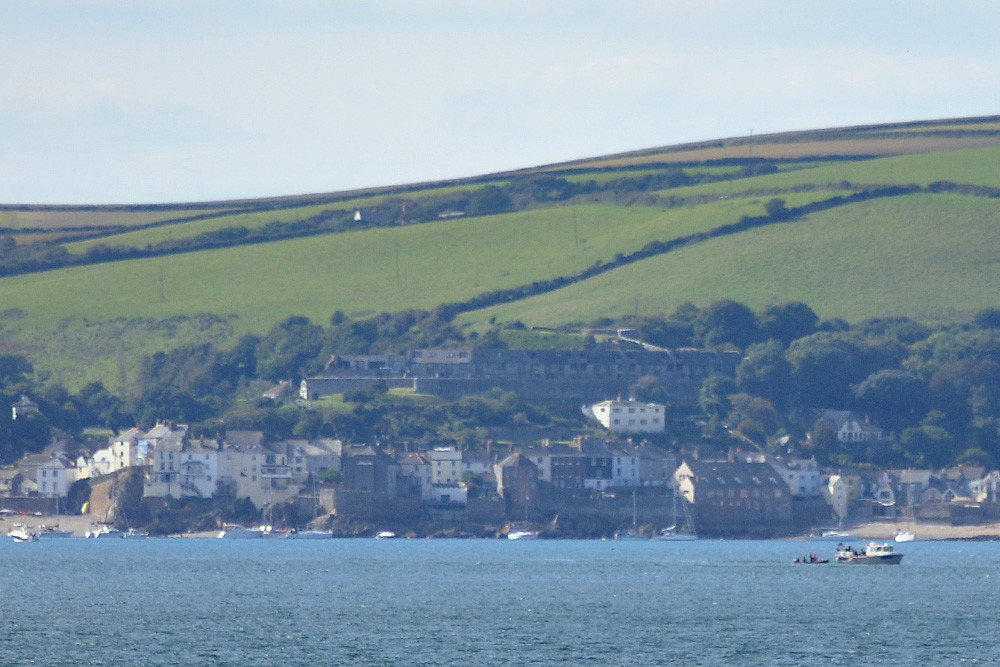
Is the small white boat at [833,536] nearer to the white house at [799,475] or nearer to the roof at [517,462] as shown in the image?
the white house at [799,475]

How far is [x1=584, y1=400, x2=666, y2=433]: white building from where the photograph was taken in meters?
159

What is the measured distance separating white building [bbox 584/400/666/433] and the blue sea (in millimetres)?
39811

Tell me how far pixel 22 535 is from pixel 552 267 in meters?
66.7

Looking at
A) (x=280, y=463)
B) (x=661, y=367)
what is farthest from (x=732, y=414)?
(x=280, y=463)

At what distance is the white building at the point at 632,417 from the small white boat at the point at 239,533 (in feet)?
104

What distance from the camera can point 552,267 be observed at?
189 meters

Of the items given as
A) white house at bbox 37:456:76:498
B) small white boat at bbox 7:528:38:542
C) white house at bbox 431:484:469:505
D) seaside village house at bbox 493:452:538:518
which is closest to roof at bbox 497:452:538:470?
seaside village house at bbox 493:452:538:518

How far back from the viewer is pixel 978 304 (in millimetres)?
176000

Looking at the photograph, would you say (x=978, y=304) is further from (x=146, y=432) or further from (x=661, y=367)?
(x=146, y=432)

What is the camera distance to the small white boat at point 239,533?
138 metres

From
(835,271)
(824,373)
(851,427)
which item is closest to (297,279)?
(835,271)

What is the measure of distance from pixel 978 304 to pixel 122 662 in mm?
127713

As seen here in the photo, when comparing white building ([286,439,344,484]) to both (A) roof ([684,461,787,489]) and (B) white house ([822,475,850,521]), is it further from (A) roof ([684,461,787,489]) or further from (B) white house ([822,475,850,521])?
(B) white house ([822,475,850,521])

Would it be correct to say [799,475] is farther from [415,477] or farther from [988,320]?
[988,320]
